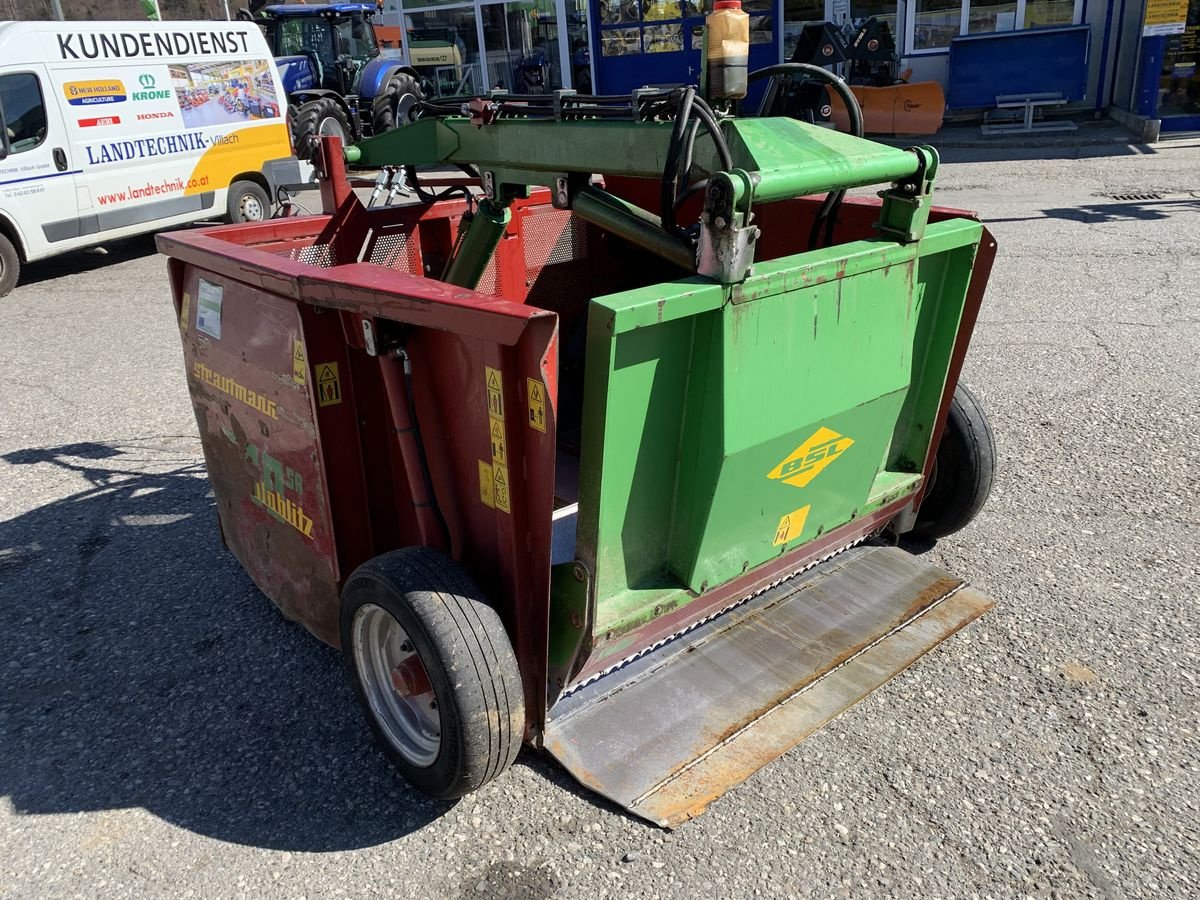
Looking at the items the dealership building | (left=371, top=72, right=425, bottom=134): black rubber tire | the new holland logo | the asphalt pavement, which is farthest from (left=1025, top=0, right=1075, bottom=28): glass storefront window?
the new holland logo

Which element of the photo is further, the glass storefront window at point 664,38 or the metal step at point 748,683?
the glass storefront window at point 664,38

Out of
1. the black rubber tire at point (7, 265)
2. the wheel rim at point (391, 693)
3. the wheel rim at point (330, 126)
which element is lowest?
the wheel rim at point (391, 693)

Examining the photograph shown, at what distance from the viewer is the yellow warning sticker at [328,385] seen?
2609 mm

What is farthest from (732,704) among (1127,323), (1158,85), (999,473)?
(1158,85)

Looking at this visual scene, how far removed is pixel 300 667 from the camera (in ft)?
10.6

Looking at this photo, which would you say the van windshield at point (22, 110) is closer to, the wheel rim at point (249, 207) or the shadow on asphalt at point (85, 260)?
the shadow on asphalt at point (85, 260)

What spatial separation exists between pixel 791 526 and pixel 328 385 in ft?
4.63

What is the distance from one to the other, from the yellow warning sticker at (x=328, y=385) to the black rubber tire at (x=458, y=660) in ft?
1.61

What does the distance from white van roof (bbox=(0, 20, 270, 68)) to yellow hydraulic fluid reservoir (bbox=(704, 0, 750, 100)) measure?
27.3 ft

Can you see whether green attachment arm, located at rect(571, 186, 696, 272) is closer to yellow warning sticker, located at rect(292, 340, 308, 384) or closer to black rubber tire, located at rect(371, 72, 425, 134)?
yellow warning sticker, located at rect(292, 340, 308, 384)

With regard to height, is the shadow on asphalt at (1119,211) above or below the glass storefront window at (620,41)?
below

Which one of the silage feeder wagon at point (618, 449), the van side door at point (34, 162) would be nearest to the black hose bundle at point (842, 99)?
the silage feeder wagon at point (618, 449)

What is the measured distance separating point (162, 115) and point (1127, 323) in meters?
8.82

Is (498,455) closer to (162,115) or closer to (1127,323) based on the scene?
(1127,323)
